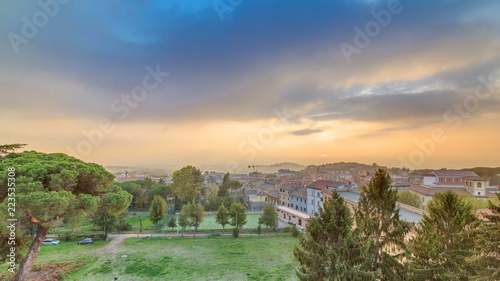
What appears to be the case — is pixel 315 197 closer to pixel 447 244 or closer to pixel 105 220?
pixel 105 220

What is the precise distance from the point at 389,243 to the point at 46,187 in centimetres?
1682

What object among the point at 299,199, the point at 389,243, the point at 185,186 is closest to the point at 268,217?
the point at 299,199

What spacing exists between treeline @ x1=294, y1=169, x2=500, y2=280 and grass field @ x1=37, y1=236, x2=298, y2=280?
8.31 m

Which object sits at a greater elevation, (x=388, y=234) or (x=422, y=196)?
(x=388, y=234)

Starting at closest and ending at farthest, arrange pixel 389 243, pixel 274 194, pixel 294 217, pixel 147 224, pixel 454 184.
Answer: pixel 389 243
pixel 294 217
pixel 147 224
pixel 454 184
pixel 274 194

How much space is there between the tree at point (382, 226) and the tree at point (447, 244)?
0.92m

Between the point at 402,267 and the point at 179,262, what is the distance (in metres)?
15.8

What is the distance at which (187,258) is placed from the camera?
20.2 meters

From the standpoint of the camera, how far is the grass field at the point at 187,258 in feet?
54.2

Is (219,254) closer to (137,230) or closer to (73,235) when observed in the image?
(137,230)

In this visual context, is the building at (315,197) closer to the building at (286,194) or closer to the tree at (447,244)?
the building at (286,194)

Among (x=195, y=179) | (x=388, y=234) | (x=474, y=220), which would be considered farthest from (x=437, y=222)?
(x=195, y=179)

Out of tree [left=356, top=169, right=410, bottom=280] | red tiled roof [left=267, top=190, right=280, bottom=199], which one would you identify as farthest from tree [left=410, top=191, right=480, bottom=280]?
red tiled roof [left=267, top=190, right=280, bottom=199]

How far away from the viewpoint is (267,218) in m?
29.3
